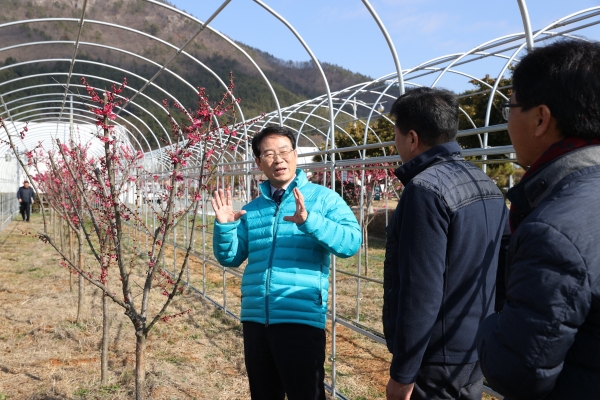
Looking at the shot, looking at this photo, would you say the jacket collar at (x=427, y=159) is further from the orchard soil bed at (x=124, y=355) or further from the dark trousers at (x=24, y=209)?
the dark trousers at (x=24, y=209)

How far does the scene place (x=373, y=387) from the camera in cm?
423

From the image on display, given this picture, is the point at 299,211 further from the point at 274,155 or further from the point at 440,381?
the point at 440,381

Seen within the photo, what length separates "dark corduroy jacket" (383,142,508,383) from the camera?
1.45m

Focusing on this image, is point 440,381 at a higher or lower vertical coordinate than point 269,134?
lower

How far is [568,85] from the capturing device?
100 centimetres

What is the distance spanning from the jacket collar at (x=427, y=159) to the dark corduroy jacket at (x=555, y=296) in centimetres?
58

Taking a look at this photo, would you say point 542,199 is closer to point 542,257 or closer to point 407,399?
point 542,257

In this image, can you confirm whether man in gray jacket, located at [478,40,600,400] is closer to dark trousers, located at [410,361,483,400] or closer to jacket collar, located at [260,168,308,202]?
dark trousers, located at [410,361,483,400]

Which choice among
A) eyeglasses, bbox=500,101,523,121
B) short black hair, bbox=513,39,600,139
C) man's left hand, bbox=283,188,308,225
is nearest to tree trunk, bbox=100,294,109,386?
man's left hand, bbox=283,188,308,225

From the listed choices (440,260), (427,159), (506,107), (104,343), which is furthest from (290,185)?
(104,343)

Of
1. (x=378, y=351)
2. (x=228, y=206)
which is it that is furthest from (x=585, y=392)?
(x=378, y=351)

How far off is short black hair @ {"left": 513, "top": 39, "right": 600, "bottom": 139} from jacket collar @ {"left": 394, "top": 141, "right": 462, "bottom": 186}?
0.54 metres

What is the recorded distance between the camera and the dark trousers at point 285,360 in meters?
2.24

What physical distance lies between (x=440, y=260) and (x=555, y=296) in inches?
22.3
